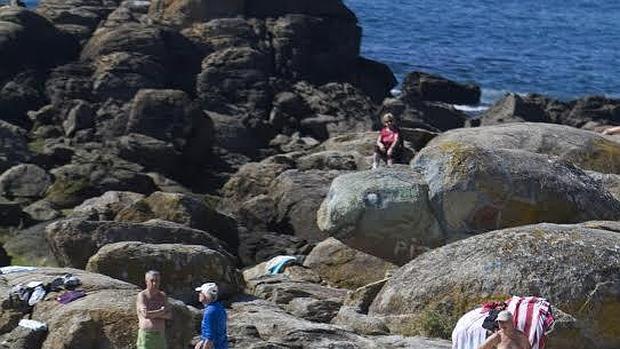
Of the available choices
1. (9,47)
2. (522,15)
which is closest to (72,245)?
(9,47)

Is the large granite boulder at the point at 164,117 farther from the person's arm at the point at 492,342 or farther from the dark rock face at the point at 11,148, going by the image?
the person's arm at the point at 492,342

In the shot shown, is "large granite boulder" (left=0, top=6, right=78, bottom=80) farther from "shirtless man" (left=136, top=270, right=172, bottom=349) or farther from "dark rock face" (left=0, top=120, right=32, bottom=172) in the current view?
"shirtless man" (left=136, top=270, right=172, bottom=349)

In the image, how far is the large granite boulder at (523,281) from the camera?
19.5 m

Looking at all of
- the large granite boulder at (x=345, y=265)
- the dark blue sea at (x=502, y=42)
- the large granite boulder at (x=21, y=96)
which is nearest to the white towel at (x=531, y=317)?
the large granite boulder at (x=345, y=265)

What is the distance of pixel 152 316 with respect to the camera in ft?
56.7

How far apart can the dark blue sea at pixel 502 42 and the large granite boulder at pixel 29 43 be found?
28508 millimetres

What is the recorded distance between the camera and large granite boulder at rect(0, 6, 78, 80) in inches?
2199

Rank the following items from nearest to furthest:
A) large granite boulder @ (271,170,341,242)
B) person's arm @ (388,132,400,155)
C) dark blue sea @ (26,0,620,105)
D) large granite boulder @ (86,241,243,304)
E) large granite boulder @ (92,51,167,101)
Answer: large granite boulder @ (86,241,243,304) → person's arm @ (388,132,400,155) → large granite boulder @ (271,170,341,242) → large granite boulder @ (92,51,167,101) → dark blue sea @ (26,0,620,105)

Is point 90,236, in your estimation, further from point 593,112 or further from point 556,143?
point 593,112

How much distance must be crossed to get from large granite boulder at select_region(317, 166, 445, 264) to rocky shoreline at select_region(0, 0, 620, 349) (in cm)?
4

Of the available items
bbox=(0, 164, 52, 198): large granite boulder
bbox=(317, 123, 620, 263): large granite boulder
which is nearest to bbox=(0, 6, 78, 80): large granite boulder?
bbox=(0, 164, 52, 198): large granite boulder

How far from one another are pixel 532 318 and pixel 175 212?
59.5 ft

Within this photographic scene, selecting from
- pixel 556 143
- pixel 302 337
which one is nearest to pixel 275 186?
pixel 556 143

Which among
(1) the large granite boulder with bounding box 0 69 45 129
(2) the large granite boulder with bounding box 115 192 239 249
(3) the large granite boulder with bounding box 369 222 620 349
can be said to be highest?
(3) the large granite boulder with bounding box 369 222 620 349
